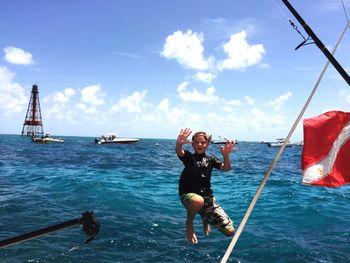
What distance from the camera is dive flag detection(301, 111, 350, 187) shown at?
18.0 feet

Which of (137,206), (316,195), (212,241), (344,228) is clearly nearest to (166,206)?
(137,206)

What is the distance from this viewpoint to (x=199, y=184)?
6.56m

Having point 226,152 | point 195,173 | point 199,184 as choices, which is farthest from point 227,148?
point 199,184

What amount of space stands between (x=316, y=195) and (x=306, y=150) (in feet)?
55.8

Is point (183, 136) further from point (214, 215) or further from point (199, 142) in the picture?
point (214, 215)

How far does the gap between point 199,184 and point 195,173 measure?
0.82 feet

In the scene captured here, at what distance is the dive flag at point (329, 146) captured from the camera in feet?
18.0

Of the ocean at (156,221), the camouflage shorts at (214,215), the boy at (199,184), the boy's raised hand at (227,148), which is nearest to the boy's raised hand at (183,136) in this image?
the boy at (199,184)

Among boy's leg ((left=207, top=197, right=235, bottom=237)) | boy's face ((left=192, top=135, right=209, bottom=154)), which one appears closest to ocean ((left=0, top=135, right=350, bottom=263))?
boy's leg ((left=207, top=197, right=235, bottom=237))

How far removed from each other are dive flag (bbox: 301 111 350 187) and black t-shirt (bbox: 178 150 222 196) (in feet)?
5.84

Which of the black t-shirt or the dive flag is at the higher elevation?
the dive flag

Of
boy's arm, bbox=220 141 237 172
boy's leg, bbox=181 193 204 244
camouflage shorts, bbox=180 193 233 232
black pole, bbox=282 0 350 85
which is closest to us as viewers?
black pole, bbox=282 0 350 85

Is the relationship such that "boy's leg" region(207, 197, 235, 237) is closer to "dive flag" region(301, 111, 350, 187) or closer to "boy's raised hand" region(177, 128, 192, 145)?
"boy's raised hand" region(177, 128, 192, 145)

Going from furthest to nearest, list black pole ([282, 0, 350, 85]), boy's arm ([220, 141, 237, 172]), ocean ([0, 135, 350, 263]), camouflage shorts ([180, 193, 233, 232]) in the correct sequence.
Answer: ocean ([0, 135, 350, 263]) < camouflage shorts ([180, 193, 233, 232]) < boy's arm ([220, 141, 237, 172]) < black pole ([282, 0, 350, 85])
